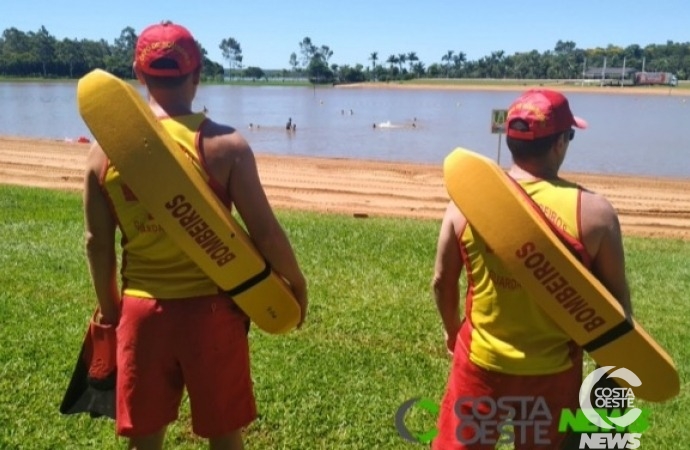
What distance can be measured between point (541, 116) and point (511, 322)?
0.71 m

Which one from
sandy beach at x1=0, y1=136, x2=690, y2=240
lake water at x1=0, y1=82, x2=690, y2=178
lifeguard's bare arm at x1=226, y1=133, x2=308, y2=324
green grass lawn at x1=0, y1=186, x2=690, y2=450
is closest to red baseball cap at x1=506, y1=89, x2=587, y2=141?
lifeguard's bare arm at x1=226, y1=133, x2=308, y2=324

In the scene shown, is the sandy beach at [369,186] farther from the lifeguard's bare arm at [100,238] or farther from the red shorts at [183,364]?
the red shorts at [183,364]

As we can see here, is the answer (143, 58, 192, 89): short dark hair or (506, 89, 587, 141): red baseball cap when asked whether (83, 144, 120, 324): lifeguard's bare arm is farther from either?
(506, 89, 587, 141): red baseball cap

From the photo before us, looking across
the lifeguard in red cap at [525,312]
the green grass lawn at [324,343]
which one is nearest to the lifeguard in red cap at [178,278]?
the lifeguard in red cap at [525,312]

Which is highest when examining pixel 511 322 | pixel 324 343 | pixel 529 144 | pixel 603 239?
pixel 529 144

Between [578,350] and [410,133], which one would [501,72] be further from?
[578,350]

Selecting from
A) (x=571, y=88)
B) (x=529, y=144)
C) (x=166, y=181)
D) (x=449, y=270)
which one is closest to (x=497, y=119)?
(x=449, y=270)

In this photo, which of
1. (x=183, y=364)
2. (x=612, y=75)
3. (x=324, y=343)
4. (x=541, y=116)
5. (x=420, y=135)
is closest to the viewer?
(x=541, y=116)

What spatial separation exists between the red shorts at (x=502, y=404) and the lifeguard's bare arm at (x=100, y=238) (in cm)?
137

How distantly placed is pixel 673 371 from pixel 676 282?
5.14m

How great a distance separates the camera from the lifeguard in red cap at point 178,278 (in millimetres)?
2531

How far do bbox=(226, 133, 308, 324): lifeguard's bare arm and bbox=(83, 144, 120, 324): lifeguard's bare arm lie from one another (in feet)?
1.59

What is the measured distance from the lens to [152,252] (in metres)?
2.62

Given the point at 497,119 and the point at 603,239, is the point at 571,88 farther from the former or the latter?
the point at 603,239
